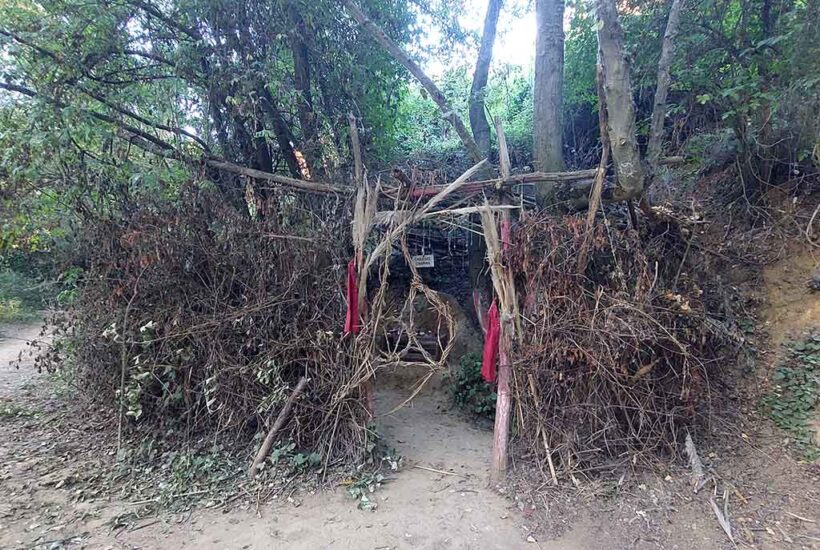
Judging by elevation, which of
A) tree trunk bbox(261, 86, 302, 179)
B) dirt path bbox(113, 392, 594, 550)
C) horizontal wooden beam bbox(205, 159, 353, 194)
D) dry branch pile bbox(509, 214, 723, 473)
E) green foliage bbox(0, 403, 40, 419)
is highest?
tree trunk bbox(261, 86, 302, 179)

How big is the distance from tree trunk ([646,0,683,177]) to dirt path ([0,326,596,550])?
11.0 feet

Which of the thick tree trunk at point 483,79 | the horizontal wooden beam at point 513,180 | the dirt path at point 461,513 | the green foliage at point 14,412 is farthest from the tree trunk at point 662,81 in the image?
the green foliage at point 14,412

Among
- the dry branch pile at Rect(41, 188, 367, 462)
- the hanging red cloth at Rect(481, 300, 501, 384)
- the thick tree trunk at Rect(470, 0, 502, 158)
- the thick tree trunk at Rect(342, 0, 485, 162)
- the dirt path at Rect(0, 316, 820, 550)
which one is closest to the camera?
the dirt path at Rect(0, 316, 820, 550)

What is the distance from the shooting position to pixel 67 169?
16.1 ft

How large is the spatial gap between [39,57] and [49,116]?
636 mm

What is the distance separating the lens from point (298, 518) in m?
3.79

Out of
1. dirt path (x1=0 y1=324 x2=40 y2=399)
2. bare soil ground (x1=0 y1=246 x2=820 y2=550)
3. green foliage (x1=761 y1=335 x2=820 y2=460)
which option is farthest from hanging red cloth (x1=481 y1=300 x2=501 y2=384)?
dirt path (x1=0 y1=324 x2=40 y2=399)

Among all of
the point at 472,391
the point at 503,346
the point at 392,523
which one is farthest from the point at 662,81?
the point at 392,523

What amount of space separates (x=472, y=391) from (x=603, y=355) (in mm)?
2640

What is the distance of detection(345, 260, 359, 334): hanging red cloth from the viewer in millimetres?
4418

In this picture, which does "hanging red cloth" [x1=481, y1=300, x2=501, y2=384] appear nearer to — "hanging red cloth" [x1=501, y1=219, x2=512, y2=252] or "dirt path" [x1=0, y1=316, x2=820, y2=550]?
"hanging red cloth" [x1=501, y1=219, x2=512, y2=252]

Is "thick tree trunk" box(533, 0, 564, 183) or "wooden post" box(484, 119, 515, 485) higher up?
"thick tree trunk" box(533, 0, 564, 183)

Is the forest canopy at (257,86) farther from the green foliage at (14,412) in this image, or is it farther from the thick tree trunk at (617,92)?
the green foliage at (14,412)

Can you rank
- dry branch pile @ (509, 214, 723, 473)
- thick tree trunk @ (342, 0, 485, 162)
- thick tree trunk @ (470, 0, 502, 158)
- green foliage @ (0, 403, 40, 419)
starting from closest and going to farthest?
dry branch pile @ (509, 214, 723, 473), thick tree trunk @ (342, 0, 485, 162), green foliage @ (0, 403, 40, 419), thick tree trunk @ (470, 0, 502, 158)
